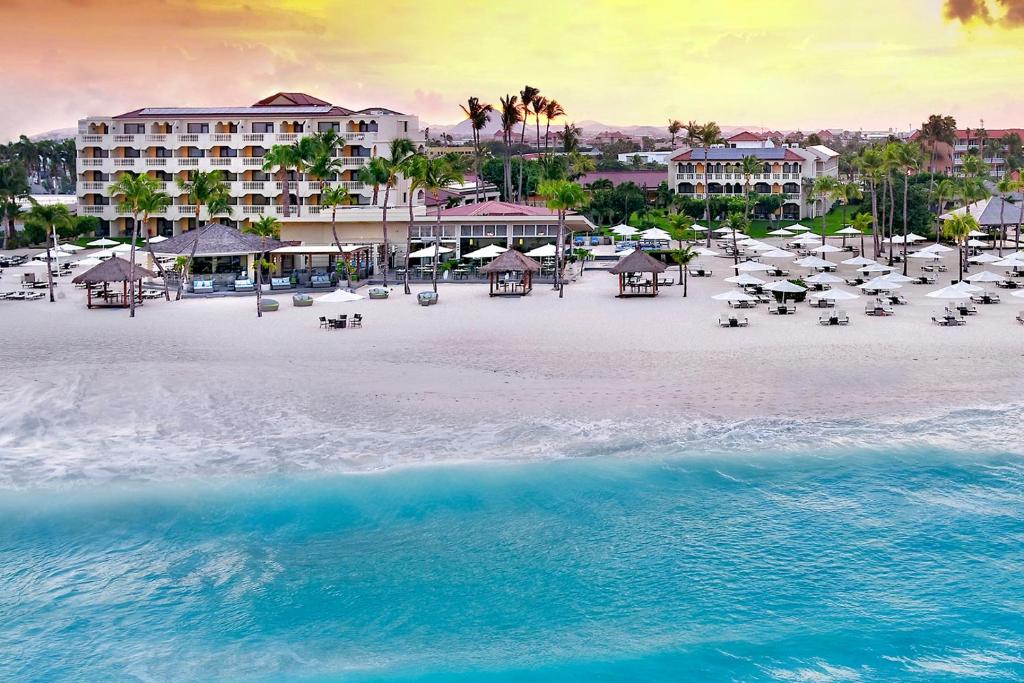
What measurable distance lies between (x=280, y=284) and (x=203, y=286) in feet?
11.6

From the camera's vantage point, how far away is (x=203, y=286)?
47469mm

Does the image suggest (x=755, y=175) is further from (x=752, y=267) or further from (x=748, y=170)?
(x=752, y=267)

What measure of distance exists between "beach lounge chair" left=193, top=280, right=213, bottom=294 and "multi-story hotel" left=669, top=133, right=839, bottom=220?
6662 centimetres

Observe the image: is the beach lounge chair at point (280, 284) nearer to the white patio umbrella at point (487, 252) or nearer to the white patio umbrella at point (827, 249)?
the white patio umbrella at point (487, 252)

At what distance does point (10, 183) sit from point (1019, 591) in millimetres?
75075

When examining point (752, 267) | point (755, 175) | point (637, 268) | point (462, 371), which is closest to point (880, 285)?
point (637, 268)

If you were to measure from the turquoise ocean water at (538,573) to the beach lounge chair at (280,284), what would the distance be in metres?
29.2

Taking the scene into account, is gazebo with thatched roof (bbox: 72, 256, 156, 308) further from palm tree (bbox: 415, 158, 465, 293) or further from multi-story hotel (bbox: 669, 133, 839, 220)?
multi-story hotel (bbox: 669, 133, 839, 220)

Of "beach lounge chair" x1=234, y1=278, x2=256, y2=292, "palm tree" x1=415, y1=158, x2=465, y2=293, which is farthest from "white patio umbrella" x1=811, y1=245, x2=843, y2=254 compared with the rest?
"beach lounge chair" x1=234, y1=278, x2=256, y2=292

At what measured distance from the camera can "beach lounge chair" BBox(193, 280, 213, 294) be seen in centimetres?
4731

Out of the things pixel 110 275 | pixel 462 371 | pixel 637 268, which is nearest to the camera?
pixel 462 371

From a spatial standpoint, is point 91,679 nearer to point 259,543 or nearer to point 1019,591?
point 259,543

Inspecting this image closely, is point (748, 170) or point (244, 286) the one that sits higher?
point (748, 170)

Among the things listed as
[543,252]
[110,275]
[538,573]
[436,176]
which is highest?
[436,176]
